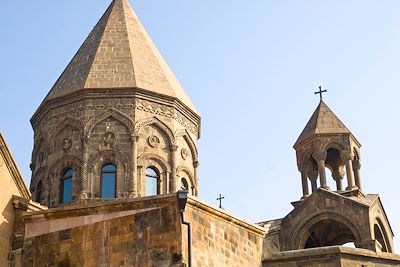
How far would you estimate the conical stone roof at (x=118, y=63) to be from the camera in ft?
59.2

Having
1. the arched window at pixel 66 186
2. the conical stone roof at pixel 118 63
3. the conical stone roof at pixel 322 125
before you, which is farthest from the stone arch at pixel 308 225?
the arched window at pixel 66 186

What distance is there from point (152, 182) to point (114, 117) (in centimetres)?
192

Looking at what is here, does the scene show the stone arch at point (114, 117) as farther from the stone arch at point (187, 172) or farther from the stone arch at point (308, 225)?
the stone arch at point (308, 225)

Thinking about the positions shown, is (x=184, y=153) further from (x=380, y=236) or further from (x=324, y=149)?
(x=380, y=236)

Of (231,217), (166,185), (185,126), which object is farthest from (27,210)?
(185,126)

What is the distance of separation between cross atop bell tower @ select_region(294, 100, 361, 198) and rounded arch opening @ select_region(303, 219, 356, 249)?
3.59 feet

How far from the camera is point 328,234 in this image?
1925 centimetres

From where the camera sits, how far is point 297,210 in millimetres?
18578

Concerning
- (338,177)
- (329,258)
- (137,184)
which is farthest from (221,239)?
(338,177)

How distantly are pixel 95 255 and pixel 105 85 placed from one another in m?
7.15

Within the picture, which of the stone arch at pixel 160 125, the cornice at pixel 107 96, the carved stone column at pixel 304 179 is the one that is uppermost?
the cornice at pixel 107 96

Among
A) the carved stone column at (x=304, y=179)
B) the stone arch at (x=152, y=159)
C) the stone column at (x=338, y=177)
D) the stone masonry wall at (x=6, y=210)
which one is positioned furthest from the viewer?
the stone column at (x=338, y=177)

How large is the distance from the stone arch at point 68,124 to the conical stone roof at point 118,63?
0.76 metres

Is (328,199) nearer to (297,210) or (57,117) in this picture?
(297,210)
